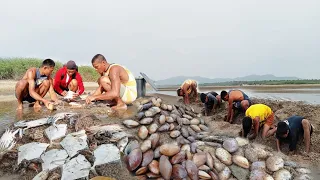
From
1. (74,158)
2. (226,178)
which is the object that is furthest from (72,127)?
(226,178)

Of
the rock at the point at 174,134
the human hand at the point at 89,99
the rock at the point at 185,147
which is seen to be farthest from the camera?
the human hand at the point at 89,99

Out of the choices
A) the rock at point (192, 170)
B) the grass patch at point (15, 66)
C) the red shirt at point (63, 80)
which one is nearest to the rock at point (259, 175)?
the rock at point (192, 170)

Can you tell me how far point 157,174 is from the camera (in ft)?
12.5

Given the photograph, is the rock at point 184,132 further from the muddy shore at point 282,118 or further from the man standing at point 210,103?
the man standing at point 210,103

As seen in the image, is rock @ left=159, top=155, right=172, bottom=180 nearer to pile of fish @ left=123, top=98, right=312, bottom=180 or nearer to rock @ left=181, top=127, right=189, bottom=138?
pile of fish @ left=123, top=98, right=312, bottom=180

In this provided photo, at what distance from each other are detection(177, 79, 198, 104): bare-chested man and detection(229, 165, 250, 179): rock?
4.84m

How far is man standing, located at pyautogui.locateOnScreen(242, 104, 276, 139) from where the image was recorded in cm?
555

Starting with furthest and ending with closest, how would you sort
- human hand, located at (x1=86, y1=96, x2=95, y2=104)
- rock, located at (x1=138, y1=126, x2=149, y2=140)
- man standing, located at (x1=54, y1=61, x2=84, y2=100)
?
man standing, located at (x1=54, y1=61, x2=84, y2=100) < human hand, located at (x1=86, y1=96, x2=95, y2=104) < rock, located at (x1=138, y1=126, x2=149, y2=140)

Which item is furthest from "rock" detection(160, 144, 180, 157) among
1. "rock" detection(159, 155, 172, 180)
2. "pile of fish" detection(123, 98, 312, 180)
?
"rock" detection(159, 155, 172, 180)

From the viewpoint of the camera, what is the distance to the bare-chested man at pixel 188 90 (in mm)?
9016

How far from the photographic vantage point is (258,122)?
5676 millimetres

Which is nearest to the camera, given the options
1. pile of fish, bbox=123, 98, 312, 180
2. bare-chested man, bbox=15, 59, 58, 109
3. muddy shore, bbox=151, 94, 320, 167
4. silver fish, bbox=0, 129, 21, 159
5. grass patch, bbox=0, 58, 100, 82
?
pile of fish, bbox=123, 98, 312, 180

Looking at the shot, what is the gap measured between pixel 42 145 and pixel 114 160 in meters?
1.08

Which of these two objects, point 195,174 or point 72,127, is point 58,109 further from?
point 195,174
